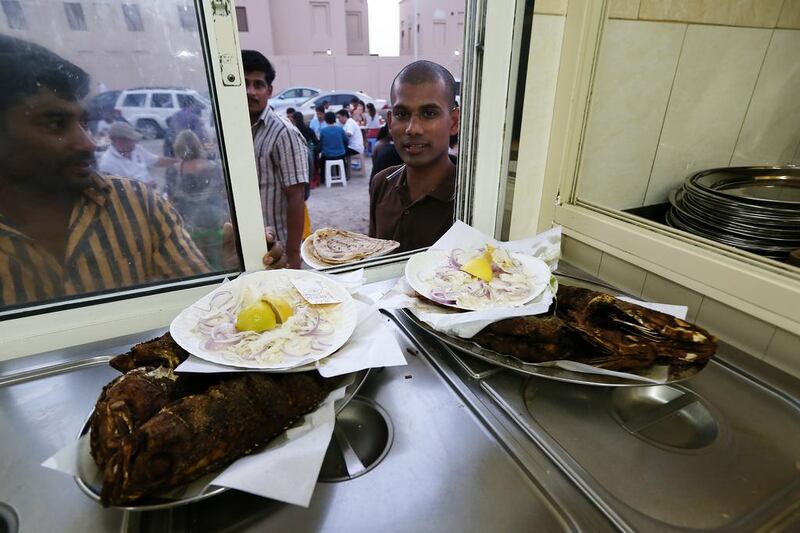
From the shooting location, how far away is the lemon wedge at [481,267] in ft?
2.70

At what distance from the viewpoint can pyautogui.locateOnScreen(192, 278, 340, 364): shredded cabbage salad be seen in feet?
1.95

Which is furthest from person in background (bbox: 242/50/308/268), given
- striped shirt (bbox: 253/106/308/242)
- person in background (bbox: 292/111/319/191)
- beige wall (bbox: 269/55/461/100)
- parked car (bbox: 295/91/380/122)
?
beige wall (bbox: 269/55/461/100)

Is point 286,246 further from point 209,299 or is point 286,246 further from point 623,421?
point 623,421

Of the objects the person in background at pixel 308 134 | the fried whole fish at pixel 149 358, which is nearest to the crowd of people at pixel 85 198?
the fried whole fish at pixel 149 358

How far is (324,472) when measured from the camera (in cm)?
54

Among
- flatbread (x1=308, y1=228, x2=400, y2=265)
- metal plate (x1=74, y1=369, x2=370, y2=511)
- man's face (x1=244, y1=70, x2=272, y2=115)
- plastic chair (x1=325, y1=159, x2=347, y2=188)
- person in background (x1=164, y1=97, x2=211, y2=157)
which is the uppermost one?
man's face (x1=244, y1=70, x2=272, y2=115)

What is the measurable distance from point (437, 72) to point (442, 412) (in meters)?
1.14

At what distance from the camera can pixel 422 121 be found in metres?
1.39

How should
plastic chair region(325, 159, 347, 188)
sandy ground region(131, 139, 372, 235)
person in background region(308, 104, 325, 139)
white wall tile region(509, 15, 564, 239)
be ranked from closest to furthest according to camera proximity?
white wall tile region(509, 15, 564, 239) → sandy ground region(131, 139, 372, 235) → person in background region(308, 104, 325, 139) → plastic chair region(325, 159, 347, 188)

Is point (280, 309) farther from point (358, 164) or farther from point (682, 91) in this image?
point (358, 164)

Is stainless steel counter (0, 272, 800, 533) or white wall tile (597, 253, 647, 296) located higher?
white wall tile (597, 253, 647, 296)

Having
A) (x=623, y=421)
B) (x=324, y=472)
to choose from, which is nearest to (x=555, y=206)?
(x=623, y=421)

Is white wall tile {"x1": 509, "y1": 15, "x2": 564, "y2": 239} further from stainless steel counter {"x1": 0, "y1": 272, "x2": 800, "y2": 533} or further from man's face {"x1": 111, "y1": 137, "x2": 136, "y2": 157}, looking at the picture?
man's face {"x1": 111, "y1": 137, "x2": 136, "y2": 157}

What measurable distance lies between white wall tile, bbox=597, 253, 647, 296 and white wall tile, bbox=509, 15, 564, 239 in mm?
212
